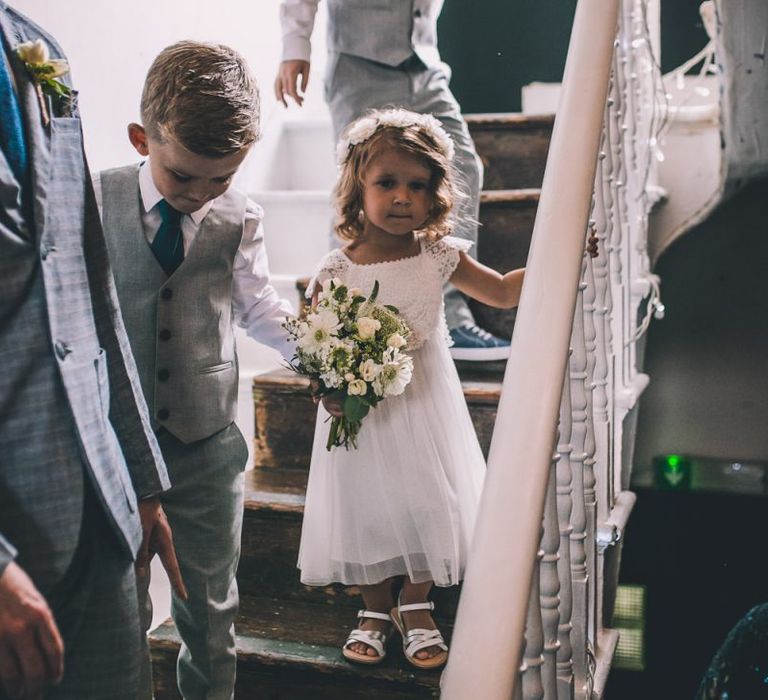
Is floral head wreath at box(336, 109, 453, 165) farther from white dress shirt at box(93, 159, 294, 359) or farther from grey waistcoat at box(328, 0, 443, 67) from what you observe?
grey waistcoat at box(328, 0, 443, 67)

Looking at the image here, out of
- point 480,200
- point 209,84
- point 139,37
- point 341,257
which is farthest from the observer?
point 480,200

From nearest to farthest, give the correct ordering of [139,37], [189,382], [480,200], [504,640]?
[504,640] → [189,382] → [139,37] → [480,200]

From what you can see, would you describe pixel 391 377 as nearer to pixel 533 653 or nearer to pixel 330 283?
pixel 330 283

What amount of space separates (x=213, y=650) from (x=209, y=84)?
0.91 metres

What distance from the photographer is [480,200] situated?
243 centimetres

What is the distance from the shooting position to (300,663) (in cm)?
175

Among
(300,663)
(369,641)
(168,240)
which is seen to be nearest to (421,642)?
(369,641)

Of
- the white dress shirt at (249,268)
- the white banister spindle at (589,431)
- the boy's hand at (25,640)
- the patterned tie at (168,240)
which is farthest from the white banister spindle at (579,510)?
the boy's hand at (25,640)

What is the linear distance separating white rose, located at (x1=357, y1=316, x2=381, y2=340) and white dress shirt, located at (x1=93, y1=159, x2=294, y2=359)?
127 mm

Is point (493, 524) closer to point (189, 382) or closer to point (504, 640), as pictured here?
point (504, 640)

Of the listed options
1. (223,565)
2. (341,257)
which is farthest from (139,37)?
(223,565)

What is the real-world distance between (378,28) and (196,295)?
1.06m

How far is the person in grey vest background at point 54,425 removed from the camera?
2.66ft

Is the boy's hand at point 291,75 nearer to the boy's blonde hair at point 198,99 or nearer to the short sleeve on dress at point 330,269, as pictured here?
the short sleeve on dress at point 330,269
